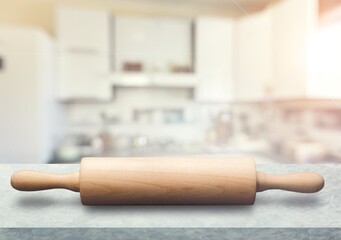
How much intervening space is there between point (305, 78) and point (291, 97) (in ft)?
0.77

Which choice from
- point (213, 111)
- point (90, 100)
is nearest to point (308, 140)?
A: point (213, 111)

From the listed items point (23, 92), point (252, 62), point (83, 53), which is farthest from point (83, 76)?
point (252, 62)

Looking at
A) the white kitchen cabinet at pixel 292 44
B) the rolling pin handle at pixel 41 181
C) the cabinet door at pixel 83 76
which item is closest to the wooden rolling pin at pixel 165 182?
the rolling pin handle at pixel 41 181

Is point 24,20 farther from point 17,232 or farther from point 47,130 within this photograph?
point 17,232

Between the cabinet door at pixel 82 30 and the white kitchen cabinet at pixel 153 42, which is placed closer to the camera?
the cabinet door at pixel 82 30

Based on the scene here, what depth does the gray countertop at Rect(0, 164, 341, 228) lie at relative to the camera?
206 mm

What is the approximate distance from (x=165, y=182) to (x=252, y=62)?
1.93 meters

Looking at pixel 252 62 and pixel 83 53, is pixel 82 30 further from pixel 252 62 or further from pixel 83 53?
pixel 252 62

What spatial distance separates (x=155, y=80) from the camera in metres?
1.99

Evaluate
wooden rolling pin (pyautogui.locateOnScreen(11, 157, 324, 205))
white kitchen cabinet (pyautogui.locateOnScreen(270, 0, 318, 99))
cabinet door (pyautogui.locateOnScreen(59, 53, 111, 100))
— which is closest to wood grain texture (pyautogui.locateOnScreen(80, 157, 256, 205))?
wooden rolling pin (pyautogui.locateOnScreen(11, 157, 324, 205))

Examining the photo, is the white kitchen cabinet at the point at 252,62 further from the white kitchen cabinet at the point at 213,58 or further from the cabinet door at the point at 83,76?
the cabinet door at the point at 83,76

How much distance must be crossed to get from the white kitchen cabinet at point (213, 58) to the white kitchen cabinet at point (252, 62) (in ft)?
0.20

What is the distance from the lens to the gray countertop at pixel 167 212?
0.21 meters

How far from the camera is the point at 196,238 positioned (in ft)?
0.66
